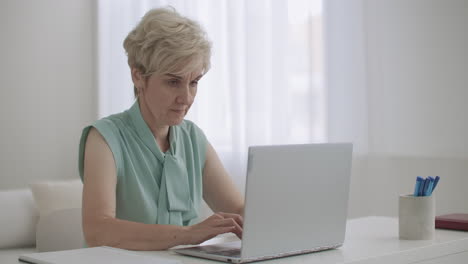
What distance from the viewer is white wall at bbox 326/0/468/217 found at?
2938mm

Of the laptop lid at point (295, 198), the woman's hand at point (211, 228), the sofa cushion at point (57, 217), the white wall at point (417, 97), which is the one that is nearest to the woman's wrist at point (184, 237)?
the woman's hand at point (211, 228)

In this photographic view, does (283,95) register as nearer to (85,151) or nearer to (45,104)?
(45,104)

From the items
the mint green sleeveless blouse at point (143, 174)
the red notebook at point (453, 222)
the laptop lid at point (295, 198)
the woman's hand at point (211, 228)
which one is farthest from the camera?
the mint green sleeveless blouse at point (143, 174)

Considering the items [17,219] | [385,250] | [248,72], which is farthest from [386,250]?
[248,72]

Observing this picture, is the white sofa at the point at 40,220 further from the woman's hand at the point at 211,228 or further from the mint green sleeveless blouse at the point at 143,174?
the woman's hand at the point at 211,228

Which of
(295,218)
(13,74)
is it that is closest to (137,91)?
(295,218)

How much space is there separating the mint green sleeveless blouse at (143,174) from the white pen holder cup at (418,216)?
64 centimetres

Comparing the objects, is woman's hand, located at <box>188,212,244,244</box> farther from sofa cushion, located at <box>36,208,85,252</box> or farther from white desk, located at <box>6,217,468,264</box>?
sofa cushion, located at <box>36,208,85,252</box>

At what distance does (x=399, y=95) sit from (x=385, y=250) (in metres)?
1.90

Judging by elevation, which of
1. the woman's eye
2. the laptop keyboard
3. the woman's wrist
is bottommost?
the laptop keyboard

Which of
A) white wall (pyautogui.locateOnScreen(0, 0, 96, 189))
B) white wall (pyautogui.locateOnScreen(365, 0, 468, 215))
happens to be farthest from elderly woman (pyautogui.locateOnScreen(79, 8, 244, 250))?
white wall (pyautogui.locateOnScreen(0, 0, 96, 189))

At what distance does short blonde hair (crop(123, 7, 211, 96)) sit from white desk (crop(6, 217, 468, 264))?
49cm

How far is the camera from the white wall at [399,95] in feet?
9.64

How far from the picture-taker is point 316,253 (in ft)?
4.59
